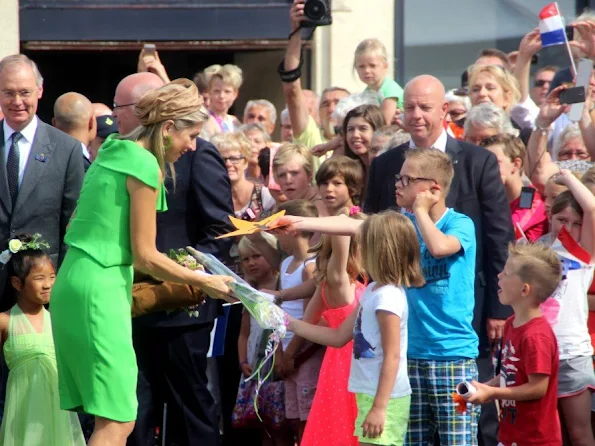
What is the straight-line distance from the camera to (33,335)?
652 cm

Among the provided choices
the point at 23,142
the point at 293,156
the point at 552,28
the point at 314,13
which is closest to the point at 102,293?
the point at 23,142


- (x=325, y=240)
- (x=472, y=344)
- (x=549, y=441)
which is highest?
(x=325, y=240)

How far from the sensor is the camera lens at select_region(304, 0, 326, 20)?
28.2ft

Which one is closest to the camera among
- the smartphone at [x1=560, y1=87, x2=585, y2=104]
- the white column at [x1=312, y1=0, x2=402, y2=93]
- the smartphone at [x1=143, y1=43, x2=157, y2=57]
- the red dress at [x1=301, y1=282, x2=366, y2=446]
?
the red dress at [x1=301, y1=282, x2=366, y2=446]

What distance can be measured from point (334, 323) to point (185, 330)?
2.75 feet

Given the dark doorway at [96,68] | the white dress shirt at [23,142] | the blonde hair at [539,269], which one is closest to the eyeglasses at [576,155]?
the blonde hair at [539,269]

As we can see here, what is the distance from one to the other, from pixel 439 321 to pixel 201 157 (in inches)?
62.5

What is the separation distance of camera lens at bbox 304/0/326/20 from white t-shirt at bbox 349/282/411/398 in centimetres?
355

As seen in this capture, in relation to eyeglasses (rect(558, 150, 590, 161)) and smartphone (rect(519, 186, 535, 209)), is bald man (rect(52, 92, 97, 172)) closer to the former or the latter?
smartphone (rect(519, 186, 535, 209))

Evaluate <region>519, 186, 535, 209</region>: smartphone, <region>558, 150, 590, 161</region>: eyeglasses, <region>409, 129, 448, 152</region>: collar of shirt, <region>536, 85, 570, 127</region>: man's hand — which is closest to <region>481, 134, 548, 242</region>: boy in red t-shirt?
<region>519, 186, 535, 209</region>: smartphone

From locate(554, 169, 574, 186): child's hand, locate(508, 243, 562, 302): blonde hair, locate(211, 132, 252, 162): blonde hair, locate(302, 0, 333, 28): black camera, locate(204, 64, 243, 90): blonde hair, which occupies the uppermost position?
locate(302, 0, 333, 28): black camera

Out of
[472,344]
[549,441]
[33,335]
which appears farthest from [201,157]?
[549,441]

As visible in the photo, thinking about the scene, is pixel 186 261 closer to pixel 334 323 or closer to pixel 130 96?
pixel 334 323

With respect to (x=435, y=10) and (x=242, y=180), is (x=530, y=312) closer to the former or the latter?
(x=242, y=180)
